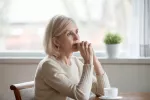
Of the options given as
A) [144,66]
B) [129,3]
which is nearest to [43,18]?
[129,3]

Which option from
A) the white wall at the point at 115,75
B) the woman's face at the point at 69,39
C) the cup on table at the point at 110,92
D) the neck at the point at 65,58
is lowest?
the white wall at the point at 115,75

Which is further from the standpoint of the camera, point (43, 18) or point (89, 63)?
point (43, 18)

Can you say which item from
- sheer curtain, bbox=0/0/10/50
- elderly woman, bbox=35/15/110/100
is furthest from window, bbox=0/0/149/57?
elderly woman, bbox=35/15/110/100

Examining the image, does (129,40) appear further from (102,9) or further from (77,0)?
(77,0)

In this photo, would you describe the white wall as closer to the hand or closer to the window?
the window

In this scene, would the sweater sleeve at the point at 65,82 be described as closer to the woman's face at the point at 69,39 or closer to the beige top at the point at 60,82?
the beige top at the point at 60,82

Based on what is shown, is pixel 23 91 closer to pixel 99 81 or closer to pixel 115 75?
pixel 99 81

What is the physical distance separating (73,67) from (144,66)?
99 centimetres

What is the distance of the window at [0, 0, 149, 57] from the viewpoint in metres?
3.08

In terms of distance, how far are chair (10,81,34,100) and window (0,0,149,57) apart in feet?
3.42

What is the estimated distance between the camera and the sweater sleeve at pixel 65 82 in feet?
6.13

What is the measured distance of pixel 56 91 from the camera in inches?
76.1

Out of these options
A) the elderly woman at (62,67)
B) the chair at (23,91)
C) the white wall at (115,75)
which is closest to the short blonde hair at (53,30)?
the elderly woman at (62,67)

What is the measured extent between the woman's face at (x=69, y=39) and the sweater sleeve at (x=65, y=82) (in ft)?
0.47
